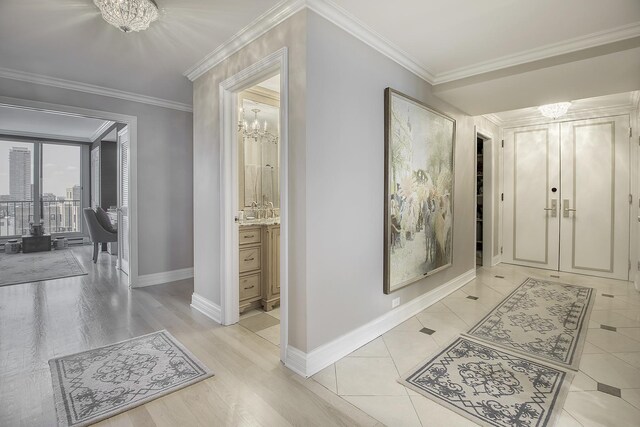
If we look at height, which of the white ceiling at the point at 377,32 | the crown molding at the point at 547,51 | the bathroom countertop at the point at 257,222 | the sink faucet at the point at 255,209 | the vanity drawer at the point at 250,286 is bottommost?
the vanity drawer at the point at 250,286

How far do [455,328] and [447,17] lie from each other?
2574mm

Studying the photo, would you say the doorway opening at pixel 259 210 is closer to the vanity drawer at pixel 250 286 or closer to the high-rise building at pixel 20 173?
the vanity drawer at pixel 250 286

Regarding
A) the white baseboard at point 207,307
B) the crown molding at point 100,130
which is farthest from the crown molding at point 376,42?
the crown molding at point 100,130

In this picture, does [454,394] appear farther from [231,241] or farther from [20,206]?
[20,206]

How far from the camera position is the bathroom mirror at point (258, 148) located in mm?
3611

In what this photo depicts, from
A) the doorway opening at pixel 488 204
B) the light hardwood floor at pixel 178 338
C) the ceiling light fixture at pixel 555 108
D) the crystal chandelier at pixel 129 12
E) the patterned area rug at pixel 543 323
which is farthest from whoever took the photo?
the doorway opening at pixel 488 204

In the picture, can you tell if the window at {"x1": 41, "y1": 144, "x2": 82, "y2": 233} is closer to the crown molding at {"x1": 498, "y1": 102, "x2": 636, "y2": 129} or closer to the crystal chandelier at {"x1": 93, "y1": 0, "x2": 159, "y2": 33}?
the crystal chandelier at {"x1": 93, "y1": 0, "x2": 159, "y2": 33}

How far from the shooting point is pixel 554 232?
16.6 ft

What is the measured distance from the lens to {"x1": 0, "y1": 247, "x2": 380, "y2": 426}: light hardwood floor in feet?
5.63

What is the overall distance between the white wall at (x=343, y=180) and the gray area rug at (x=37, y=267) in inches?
180

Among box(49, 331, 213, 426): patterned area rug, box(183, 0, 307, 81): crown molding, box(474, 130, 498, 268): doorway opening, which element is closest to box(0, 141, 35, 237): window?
box(183, 0, 307, 81): crown molding

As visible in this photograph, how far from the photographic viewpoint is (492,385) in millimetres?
2006

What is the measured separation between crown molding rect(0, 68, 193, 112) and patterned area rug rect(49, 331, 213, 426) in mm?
2988

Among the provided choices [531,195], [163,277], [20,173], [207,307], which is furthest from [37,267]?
[531,195]
